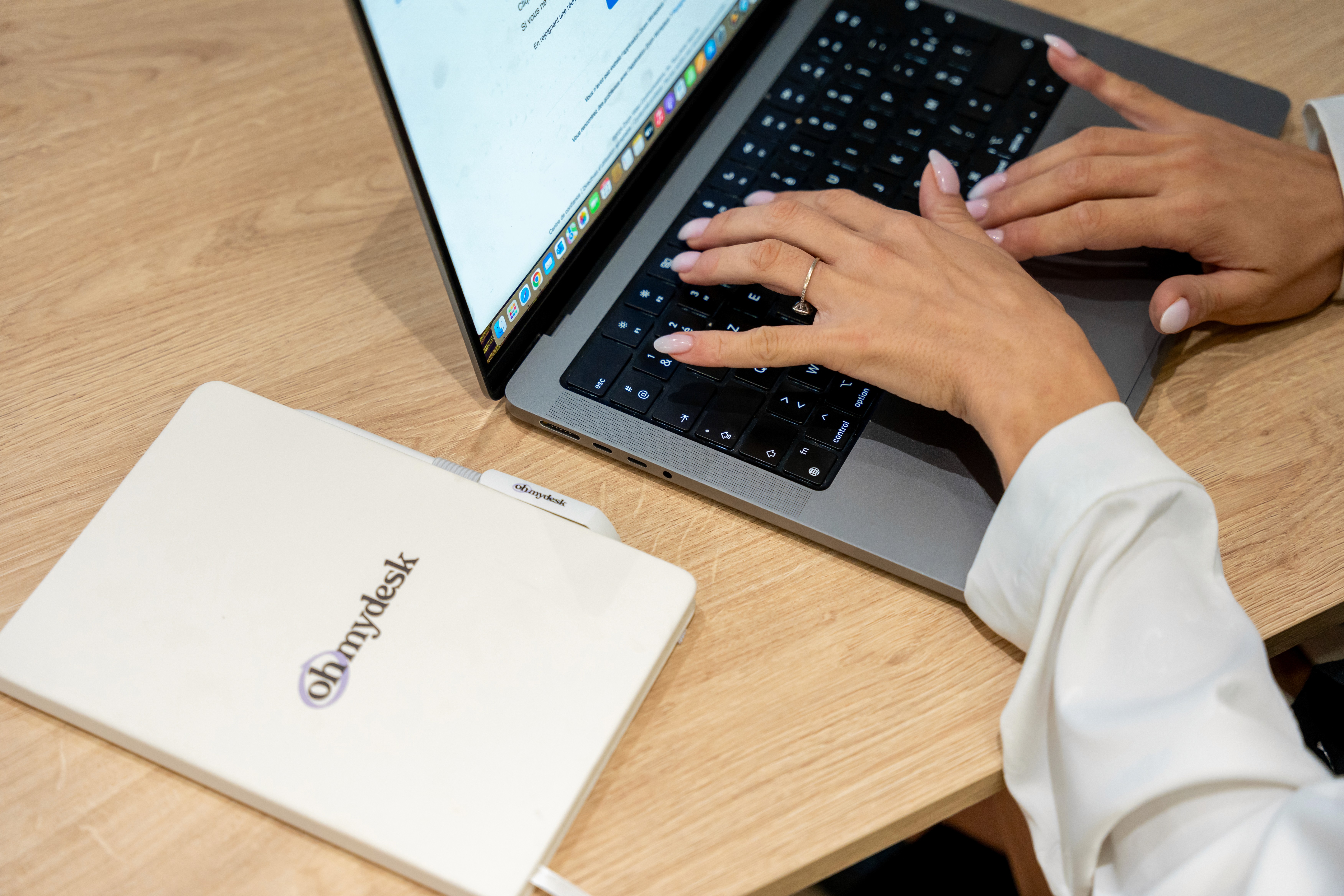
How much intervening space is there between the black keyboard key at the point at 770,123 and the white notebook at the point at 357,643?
0.38 meters

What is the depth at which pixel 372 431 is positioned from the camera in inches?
26.8

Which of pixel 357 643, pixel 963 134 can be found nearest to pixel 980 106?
pixel 963 134

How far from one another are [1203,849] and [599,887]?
299mm

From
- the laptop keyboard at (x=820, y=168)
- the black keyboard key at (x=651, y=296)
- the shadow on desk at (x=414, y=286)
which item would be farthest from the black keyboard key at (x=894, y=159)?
the shadow on desk at (x=414, y=286)

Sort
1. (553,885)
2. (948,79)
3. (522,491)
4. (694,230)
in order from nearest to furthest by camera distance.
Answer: (553,885), (522,491), (694,230), (948,79)

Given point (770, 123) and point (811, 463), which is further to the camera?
point (770, 123)

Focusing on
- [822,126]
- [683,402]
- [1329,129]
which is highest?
[1329,129]

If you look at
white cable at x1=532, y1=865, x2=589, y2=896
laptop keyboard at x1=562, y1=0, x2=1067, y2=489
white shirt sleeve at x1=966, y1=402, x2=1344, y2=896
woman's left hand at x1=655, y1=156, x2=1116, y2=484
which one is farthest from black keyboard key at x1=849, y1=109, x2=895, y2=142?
white cable at x1=532, y1=865, x2=589, y2=896

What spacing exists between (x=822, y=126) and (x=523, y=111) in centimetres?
30

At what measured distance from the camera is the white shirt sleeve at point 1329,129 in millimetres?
733

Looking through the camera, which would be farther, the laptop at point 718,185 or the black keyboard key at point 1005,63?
the black keyboard key at point 1005,63

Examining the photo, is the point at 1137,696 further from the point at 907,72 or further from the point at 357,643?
the point at 907,72

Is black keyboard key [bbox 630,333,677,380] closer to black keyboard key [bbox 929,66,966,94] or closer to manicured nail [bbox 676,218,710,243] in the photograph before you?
manicured nail [bbox 676,218,710,243]

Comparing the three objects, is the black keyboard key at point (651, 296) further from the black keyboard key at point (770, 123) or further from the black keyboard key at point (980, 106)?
the black keyboard key at point (980, 106)
